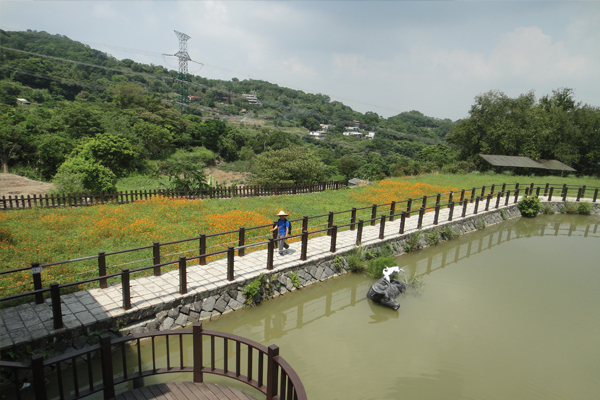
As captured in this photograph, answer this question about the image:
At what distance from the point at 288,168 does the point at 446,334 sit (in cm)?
1751

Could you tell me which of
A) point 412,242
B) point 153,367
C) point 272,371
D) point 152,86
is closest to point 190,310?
point 153,367

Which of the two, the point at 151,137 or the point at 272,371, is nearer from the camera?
the point at 272,371

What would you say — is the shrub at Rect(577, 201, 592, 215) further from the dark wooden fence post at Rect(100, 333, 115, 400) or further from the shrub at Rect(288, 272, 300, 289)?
the dark wooden fence post at Rect(100, 333, 115, 400)

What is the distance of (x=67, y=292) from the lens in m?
6.71

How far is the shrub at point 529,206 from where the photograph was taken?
18469 millimetres

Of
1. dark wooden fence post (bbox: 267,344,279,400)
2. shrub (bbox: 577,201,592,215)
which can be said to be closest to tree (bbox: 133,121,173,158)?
dark wooden fence post (bbox: 267,344,279,400)

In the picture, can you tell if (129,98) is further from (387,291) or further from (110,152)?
(387,291)

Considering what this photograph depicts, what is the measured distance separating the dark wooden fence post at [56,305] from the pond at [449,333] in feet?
9.63

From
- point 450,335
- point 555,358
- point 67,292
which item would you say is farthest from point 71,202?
point 555,358

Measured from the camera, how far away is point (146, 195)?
52.1 feet

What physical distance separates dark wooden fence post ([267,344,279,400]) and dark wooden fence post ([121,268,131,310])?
10.8 ft

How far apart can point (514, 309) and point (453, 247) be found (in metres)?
4.99

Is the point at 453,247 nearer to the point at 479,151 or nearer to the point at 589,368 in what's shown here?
the point at 589,368

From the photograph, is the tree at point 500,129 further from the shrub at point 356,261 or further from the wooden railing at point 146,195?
the shrub at point 356,261
